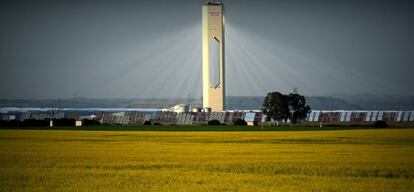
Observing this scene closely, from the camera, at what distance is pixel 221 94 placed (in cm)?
15412

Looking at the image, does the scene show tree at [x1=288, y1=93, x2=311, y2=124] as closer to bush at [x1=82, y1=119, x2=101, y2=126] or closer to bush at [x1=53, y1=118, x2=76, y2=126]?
bush at [x1=82, y1=119, x2=101, y2=126]

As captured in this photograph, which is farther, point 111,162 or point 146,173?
point 111,162

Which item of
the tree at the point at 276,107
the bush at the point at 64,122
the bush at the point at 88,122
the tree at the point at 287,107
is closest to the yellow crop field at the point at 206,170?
the bush at the point at 64,122

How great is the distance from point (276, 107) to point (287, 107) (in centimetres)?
209

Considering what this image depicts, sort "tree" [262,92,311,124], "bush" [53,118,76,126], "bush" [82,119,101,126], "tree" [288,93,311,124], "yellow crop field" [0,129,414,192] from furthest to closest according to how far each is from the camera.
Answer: "tree" [262,92,311,124], "tree" [288,93,311,124], "bush" [82,119,101,126], "bush" [53,118,76,126], "yellow crop field" [0,129,414,192]

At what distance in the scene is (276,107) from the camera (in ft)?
417

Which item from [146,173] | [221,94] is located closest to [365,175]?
[146,173]

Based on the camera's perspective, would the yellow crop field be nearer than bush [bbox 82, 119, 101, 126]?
Yes

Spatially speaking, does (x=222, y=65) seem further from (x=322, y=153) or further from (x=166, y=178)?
(x=166, y=178)

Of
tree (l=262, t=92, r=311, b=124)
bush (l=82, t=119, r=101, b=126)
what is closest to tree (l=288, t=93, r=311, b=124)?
tree (l=262, t=92, r=311, b=124)

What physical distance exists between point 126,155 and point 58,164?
21.0ft

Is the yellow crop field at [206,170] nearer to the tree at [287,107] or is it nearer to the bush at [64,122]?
the bush at [64,122]

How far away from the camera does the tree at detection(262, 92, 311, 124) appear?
4961 inches

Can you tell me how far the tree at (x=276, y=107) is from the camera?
12631cm
